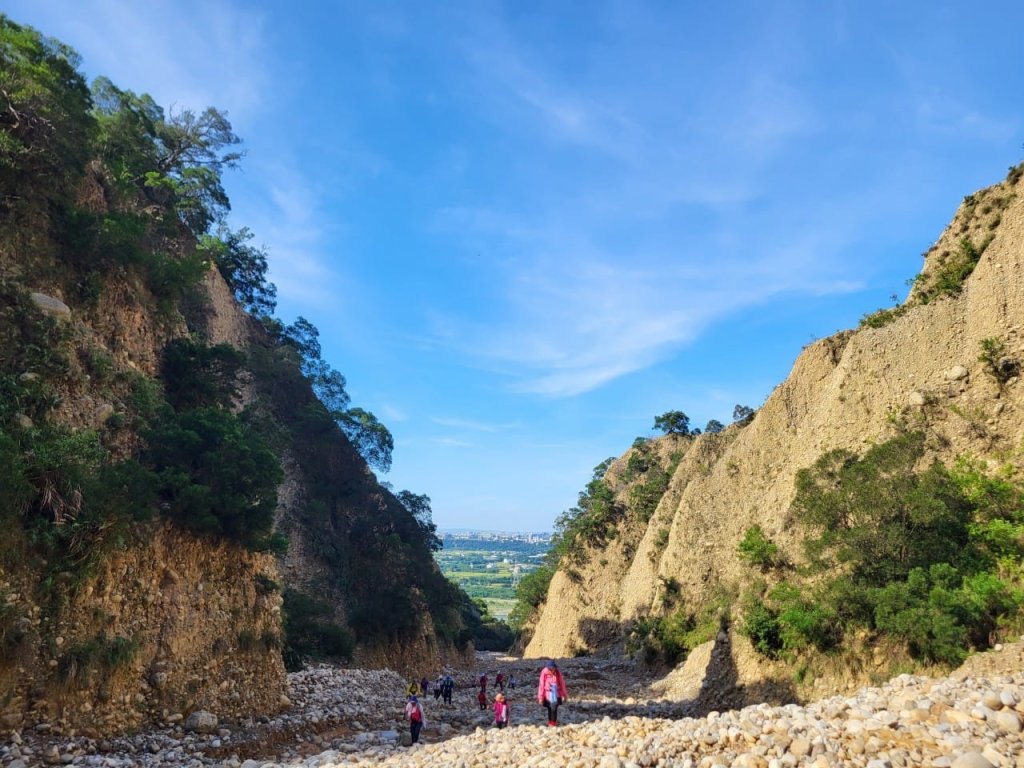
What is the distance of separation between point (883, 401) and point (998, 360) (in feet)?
13.2

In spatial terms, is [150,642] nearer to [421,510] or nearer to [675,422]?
[421,510]

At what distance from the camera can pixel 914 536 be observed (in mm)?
15266

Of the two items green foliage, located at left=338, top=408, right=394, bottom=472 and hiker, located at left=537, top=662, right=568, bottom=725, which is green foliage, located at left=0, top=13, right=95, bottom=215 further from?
green foliage, located at left=338, top=408, right=394, bottom=472

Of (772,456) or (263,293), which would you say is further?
(263,293)

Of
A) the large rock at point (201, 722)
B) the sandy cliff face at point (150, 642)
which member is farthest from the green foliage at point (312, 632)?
the large rock at point (201, 722)

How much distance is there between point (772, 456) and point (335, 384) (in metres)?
33.8

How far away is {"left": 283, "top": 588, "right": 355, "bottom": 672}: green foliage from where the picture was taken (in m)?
27.5

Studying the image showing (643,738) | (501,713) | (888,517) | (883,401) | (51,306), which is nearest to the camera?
(643,738)

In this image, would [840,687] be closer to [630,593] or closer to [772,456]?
[772,456]

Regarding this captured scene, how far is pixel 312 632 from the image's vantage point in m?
28.8

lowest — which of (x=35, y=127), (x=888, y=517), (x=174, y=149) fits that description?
(x=888, y=517)

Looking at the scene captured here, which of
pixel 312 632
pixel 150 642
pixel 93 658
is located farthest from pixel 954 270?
pixel 312 632

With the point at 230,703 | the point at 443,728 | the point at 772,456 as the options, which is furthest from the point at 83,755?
the point at 772,456

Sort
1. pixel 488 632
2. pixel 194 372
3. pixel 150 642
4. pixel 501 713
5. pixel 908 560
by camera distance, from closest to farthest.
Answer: pixel 150 642, pixel 501 713, pixel 908 560, pixel 194 372, pixel 488 632
